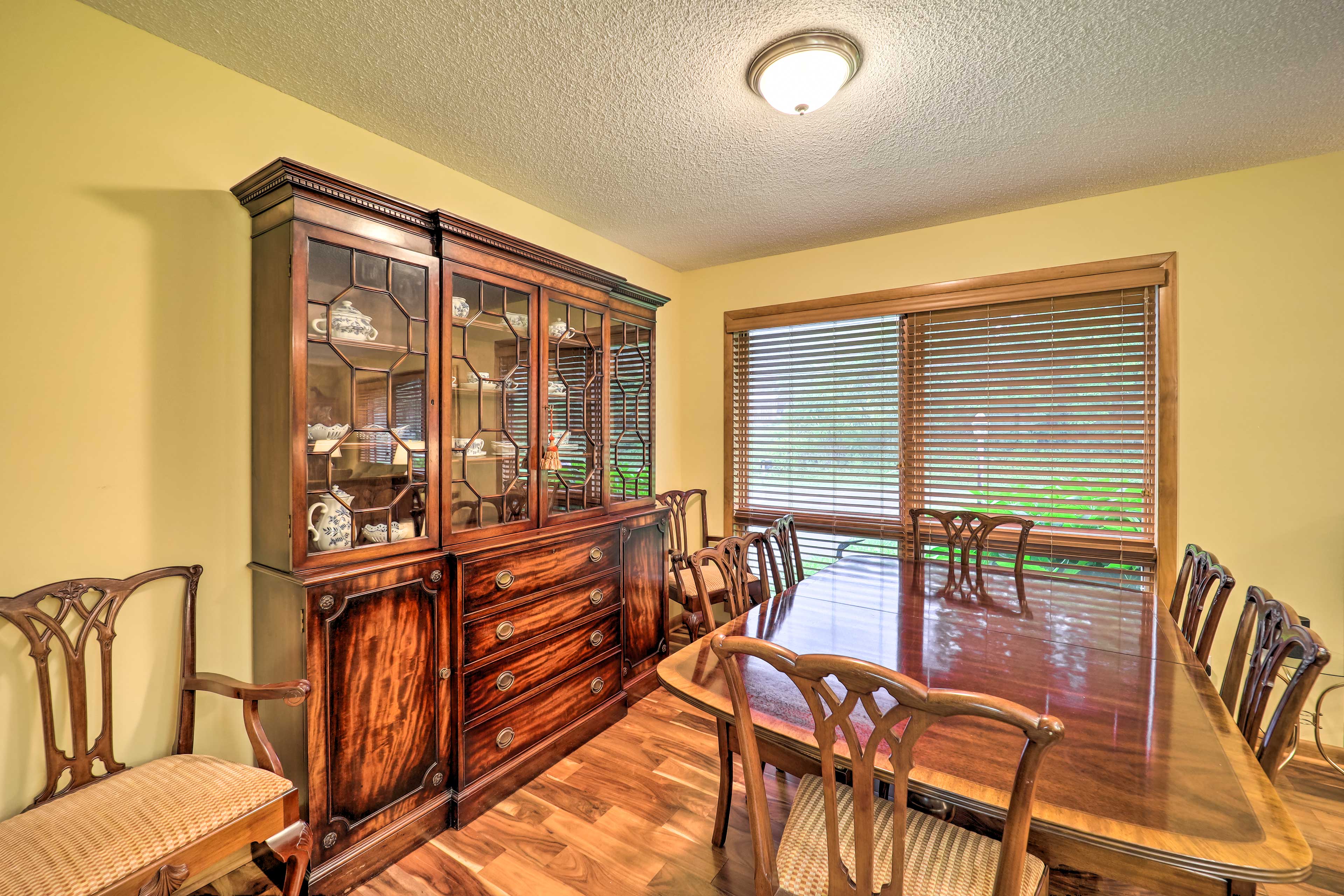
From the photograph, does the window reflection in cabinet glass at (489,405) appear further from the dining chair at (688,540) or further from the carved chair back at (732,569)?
the dining chair at (688,540)

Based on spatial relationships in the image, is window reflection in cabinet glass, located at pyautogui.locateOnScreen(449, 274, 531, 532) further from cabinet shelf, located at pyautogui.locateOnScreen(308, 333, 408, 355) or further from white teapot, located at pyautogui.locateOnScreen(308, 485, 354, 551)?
white teapot, located at pyautogui.locateOnScreen(308, 485, 354, 551)

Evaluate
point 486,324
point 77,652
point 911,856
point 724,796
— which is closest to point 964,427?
point 724,796

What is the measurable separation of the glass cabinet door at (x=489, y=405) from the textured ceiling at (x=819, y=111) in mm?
647

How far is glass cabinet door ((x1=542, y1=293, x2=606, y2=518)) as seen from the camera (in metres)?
2.51

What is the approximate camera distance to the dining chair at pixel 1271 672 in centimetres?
106

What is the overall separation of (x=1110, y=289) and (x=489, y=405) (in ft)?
9.94

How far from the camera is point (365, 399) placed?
6.11 ft

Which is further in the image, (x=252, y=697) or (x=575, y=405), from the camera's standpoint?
(x=575, y=405)

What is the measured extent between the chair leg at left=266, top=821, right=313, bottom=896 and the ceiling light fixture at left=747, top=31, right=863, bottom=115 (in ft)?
8.48

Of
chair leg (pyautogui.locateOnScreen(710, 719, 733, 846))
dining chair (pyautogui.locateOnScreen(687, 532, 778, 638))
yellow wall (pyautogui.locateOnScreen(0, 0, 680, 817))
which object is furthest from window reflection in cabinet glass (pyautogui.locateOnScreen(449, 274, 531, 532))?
chair leg (pyautogui.locateOnScreen(710, 719, 733, 846))

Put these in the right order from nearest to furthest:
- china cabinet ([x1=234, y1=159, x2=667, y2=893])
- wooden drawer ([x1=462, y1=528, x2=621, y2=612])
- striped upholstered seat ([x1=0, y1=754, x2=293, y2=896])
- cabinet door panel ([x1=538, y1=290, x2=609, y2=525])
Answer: striped upholstered seat ([x1=0, y1=754, x2=293, y2=896]) < china cabinet ([x1=234, y1=159, x2=667, y2=893]) < wooden drawer ([x1=462, y1=528, x2=621, y2=612]) < cabinet door panel ([x1=538, y1=290, x2=609, y2=525])

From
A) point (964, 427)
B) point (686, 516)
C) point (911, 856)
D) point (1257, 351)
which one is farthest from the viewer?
point (686, 516)

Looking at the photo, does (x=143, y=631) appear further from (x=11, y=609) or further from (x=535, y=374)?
(x=535, y=374)

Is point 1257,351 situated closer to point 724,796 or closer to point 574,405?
point 724,796
